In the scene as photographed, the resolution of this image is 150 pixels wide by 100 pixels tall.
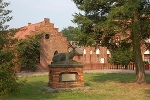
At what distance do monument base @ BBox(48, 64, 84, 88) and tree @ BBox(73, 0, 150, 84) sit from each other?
2771mm

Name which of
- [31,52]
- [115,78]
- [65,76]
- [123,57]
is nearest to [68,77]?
[65,76]

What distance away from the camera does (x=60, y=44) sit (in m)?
37.7

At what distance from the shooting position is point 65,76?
1464 cm

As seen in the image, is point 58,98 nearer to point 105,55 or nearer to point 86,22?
point 86,22

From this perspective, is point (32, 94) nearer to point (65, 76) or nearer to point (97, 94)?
point (65, 76)

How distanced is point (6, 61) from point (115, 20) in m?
7.15

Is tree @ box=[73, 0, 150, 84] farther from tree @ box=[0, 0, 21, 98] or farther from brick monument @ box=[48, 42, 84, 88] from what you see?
tree @ box=[0, 0, 21, 98]

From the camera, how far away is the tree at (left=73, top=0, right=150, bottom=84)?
572 inches

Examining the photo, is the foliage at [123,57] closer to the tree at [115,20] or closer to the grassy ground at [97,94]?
the tree at [115,20]


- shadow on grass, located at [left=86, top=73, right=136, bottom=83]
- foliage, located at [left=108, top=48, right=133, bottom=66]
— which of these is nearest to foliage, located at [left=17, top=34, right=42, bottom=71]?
foliage, located at [left=108, top=48, right=133, bottom=66]

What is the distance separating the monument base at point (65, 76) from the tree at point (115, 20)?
277cm

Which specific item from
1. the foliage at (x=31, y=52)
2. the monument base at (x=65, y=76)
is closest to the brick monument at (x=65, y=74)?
the monument base at (x=65, y=76)

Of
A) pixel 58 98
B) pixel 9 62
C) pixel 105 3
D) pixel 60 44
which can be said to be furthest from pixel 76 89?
pixel 60 44

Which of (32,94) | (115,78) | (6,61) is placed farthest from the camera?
(115,78)
